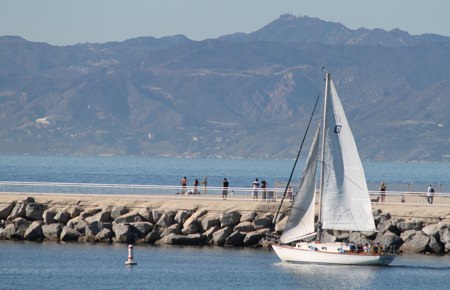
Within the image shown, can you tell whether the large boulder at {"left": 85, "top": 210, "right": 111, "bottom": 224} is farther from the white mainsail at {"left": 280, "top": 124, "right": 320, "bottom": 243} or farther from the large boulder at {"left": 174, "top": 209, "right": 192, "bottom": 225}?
the white mainsail at {"left": 280, "top": 124, "right": 320, "bottom": 243}

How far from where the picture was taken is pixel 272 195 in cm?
6350

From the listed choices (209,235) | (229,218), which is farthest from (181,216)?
(229,218)

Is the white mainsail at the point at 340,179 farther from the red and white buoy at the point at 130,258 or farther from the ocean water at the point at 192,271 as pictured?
the red and white buoy at the point at 130,258

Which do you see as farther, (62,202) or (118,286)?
(62,202)

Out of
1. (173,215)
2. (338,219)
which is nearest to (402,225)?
(338,219)

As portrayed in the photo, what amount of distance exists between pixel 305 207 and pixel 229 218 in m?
5.74

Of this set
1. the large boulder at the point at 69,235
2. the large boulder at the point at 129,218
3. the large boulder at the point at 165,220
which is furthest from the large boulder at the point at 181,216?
the large boulder at the point at 69,235

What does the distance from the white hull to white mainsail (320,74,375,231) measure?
4.38ft

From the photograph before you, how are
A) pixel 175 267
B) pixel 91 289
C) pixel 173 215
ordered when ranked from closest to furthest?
pixel 91 289
pixel 175 267
pixel 173 215

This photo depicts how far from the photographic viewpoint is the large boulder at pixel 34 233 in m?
61.4

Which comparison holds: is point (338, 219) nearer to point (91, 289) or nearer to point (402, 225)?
point (402, 225)

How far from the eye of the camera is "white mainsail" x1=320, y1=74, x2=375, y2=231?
178 ft

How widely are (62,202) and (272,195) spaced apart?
9.94 metres

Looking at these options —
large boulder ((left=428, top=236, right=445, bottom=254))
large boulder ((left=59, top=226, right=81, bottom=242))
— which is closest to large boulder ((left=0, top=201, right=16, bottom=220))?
large boulder ((left=59, top=226, right=81, bottom=242))
